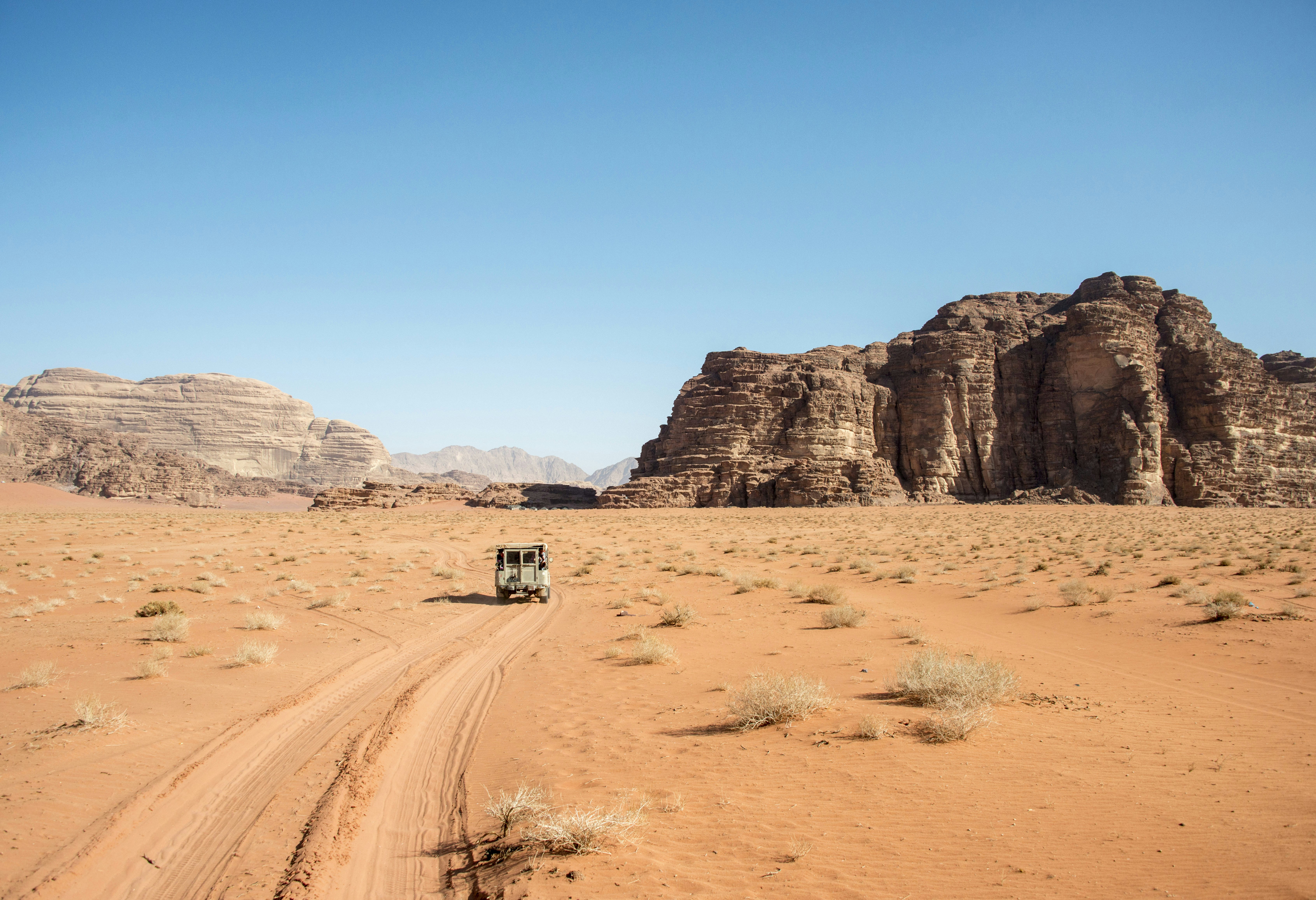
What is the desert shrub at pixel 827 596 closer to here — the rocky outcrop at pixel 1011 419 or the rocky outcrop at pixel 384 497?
the rocky outcrop at pixel 1011 419

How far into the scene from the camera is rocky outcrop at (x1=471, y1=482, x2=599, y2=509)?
70.4 meters

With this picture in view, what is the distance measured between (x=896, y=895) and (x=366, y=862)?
12.4 feet

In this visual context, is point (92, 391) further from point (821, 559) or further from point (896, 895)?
point (896, 895)

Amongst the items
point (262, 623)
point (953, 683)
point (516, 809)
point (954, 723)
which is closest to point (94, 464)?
point (262, 623)

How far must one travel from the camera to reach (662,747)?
725cm

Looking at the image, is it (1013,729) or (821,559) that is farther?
(821,559)

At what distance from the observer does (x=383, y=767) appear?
6.81m

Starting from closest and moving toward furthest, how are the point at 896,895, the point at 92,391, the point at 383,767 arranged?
the point at 896,895 < the point at 383,767 < the point at 92,391

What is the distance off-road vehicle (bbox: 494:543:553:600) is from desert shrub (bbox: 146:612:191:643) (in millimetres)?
7096

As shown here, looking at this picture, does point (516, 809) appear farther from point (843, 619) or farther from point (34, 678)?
point (843, 619)

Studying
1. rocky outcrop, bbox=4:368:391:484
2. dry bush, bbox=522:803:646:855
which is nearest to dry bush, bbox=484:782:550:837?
dry bush, bbox=522:803:646:855

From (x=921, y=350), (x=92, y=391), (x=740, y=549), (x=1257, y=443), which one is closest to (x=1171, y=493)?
(x=1257, y=443)

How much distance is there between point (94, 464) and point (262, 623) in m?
105

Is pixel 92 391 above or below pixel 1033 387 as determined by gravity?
above
